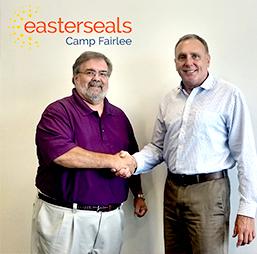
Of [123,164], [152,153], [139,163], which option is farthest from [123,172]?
[152,153]

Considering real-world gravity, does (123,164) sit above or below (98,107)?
below

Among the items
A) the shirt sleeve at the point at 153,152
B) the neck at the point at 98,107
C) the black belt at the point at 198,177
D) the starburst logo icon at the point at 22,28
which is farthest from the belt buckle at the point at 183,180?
the starburst logo icon at the point at 22,28

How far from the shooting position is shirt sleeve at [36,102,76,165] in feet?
5.69

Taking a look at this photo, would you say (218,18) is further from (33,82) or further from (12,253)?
(12,253)

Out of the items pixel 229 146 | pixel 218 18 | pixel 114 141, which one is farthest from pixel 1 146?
pixel 218 18

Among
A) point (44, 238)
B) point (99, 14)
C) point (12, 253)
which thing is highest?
point (99, 14)

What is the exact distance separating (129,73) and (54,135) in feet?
2.24

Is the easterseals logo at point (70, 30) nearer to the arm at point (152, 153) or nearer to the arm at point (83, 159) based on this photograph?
the arm at point (152, 153)

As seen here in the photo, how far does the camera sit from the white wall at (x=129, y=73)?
2119mm

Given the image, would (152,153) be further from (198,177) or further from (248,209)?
(248,209)

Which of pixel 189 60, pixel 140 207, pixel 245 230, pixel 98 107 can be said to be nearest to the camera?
pixel 245 230

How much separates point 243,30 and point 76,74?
1.03 m

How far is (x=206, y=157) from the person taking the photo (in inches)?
69.6

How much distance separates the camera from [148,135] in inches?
87.7
